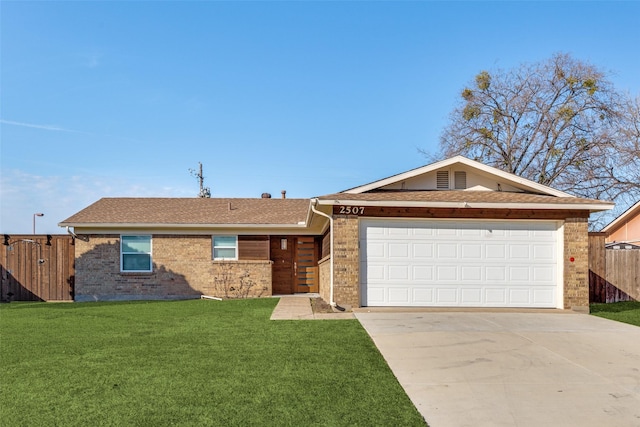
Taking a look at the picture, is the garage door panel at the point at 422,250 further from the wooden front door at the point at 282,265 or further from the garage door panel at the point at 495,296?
the wooden front door at the point at 282,265

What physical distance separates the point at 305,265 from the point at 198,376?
1288cm

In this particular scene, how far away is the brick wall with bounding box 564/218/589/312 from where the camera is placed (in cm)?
1246

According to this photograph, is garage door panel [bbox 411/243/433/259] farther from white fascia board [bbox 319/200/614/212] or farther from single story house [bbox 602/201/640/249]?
single story house [bbox 602/201/640/249]

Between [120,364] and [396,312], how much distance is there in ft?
22.1

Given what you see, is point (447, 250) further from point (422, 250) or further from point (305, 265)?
point (305, 265)

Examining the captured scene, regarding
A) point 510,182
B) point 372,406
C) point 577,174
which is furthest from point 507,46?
point 372,406

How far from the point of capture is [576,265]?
12.5 metres

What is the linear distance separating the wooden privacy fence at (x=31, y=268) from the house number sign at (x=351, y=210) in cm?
1065

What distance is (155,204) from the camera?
66.1ft

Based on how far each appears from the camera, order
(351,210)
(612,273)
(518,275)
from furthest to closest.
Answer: (612,273), (518,275), (351,210)

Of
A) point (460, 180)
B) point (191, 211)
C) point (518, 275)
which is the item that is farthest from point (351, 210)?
point (191, 211)

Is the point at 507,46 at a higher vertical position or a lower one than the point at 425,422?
higher

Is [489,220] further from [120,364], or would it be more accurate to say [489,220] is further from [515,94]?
[515,94]

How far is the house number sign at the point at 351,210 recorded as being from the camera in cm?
1223
